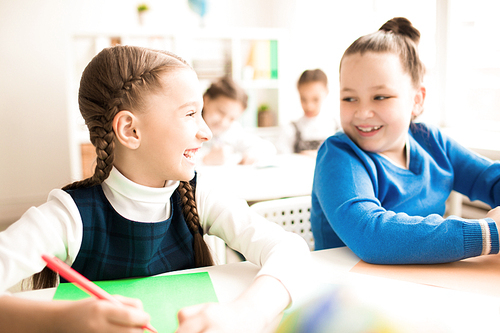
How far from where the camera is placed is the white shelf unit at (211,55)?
320cm

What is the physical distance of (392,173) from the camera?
959mm

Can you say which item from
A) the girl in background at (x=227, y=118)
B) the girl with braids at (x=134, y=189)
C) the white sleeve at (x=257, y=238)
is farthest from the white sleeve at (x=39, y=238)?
the girl in background at (x=227, y=118)

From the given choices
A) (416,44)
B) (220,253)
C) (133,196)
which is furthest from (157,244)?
(416,44)

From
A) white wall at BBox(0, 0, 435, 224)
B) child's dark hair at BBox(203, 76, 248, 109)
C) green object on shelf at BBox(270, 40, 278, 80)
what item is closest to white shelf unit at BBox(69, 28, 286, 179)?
green object on shelf at BBox(270, 40, 278, 80)

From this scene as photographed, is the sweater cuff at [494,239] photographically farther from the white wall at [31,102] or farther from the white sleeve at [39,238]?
the white wall at [31,102]

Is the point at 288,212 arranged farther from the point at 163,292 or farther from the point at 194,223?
the point at 163,292

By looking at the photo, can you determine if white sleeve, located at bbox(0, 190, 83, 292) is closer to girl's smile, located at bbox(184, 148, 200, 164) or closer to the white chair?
girl's smile, located at bbox(184, 148, 200, 164)

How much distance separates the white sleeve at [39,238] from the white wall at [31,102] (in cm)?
319

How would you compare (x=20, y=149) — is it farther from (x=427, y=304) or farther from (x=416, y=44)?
(x=427, y=304)

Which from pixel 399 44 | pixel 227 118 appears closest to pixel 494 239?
pixel 399 44

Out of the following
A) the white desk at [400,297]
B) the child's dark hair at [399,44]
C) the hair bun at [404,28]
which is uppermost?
the hair bun at [404,28]

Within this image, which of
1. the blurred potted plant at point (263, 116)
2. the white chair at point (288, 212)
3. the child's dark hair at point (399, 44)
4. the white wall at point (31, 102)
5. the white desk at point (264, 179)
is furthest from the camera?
the blurred potted plant at point (263, 116)

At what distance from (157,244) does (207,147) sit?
2.06 meters

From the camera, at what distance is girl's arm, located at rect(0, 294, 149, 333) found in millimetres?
456
